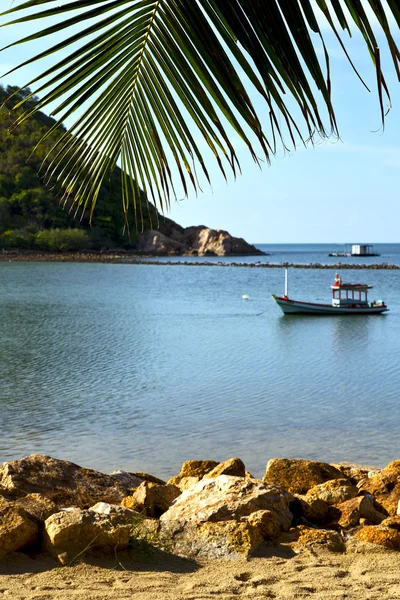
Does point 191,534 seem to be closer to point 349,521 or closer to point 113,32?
point 349,521

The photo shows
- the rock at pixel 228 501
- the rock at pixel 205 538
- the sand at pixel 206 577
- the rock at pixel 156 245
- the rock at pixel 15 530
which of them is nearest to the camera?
the sand at pixel 206 577

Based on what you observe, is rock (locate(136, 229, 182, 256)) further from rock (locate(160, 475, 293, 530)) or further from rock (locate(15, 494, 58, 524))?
rock (locate(15, 494, 58, 524))

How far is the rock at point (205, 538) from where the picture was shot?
4.31 m

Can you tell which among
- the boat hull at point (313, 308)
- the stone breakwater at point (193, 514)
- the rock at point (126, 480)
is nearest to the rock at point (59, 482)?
the stone breakwater at point (193, 514)

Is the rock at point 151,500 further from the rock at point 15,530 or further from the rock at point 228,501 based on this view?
the rock at point 15,530

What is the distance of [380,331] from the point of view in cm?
2859

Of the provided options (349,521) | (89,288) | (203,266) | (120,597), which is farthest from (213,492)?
(203,266)

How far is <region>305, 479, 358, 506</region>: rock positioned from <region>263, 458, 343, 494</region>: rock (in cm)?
63

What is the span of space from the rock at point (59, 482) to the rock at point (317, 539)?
1691mm

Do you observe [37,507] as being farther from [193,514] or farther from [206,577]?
[206,577]

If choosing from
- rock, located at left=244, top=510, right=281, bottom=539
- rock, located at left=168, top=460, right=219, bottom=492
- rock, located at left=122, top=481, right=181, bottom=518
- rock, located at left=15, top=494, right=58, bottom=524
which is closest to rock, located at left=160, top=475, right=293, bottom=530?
rock, located at left=244, top=510, right=281, bottom=539

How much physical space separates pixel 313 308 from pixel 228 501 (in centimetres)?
2833

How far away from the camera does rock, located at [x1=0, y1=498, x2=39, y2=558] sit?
4.04 metres

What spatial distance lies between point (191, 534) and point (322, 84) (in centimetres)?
348
